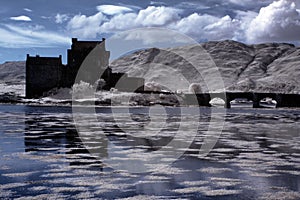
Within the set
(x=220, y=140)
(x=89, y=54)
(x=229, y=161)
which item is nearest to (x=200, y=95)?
(x=89, y=54)

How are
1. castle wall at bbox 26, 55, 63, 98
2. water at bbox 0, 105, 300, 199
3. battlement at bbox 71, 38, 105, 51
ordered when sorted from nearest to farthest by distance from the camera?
water at bbox 0, 105, 300, 199 → castle wall at bbox 26, 55, 63, 98 → battlement at bbox 71, 38, 105, 51

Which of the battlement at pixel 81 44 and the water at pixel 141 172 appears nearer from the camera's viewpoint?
the water at pixel 141 172

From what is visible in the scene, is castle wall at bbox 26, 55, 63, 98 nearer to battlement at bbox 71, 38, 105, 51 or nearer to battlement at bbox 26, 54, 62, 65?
battlement at bbox 26, 54, 62, 65

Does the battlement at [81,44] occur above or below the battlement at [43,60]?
above

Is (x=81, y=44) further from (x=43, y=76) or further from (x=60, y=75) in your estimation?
(x=43, y=76)

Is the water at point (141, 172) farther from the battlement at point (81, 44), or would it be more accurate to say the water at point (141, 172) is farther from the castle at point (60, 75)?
the battlement at point (81, 44)

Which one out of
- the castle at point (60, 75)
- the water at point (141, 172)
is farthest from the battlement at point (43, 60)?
the water at point (141, 172)

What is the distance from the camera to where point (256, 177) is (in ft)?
34.7

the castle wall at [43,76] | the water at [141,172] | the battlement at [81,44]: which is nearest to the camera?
the water at [141,172]

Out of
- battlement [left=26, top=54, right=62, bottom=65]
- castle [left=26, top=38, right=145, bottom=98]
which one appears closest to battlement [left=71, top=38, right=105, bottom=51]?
castle [left=26, top=38, right=145, bottom=98]

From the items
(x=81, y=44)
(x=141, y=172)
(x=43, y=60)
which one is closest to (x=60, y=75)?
(x=43, y=60)

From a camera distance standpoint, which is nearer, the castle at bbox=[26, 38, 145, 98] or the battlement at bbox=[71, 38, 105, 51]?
the castle at bbox=[26, 38, 145, 98]

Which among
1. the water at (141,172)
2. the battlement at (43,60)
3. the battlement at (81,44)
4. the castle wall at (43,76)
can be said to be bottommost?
the water at (141,172)

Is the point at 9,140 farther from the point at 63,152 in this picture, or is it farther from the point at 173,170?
the point at 173,170
